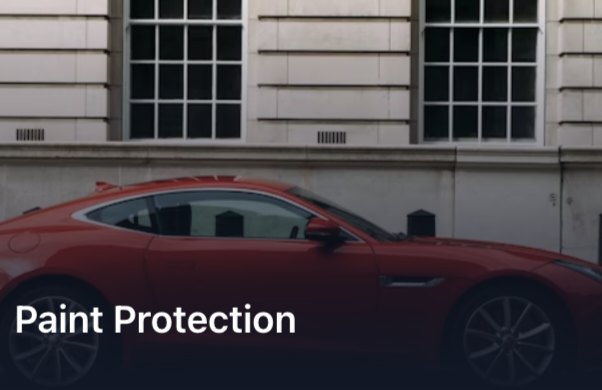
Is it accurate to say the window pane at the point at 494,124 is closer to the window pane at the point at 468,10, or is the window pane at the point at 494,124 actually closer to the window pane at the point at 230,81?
the window pane at the point at 468,10

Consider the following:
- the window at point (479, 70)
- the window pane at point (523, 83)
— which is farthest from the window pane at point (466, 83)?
the window pane at point (523, 83)

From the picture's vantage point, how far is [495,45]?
14.0 meters

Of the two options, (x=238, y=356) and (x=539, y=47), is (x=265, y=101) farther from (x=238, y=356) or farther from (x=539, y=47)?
(x=238, y=356)

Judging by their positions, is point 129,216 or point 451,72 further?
point 451,72

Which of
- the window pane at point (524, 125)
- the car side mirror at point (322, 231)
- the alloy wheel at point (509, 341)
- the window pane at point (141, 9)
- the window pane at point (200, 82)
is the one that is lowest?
the alloy wheel at point (509, 341)

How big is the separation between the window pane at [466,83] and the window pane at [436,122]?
27 cm

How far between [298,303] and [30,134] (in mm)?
7793

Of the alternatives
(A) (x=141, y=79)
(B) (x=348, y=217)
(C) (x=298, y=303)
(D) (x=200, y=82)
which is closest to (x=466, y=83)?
(D) (x=200, y=82)

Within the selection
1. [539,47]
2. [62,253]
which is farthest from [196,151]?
[62,253]

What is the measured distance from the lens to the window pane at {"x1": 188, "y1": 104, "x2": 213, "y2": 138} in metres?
14.0

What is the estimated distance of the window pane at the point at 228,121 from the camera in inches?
550

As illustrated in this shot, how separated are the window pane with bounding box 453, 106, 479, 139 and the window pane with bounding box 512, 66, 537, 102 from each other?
0.59 metres

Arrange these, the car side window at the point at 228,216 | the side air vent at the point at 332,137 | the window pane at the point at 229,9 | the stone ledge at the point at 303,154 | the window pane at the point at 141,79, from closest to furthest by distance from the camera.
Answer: the car side window at the point at 228,216 → the stone ledge at the point at 303,154 → the side air vent at the point at 332,137 → the window pane at the point at 229,9 → the window pane at the point at 141,79

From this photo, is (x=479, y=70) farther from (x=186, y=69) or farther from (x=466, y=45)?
(x=186, y=69)
